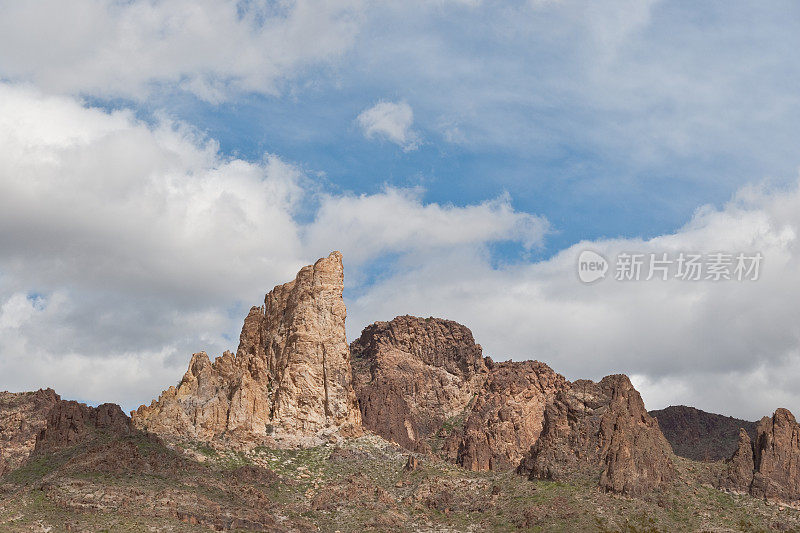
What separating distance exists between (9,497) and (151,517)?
27965mm

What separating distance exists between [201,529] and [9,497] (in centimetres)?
3759

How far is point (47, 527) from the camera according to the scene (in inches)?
7338

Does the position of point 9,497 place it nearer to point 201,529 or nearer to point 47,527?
point 47,527

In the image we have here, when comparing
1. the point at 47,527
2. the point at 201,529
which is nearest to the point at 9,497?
the point at 47,527

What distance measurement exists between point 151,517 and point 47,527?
19149 mm

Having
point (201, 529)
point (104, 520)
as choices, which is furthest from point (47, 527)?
point (201, 529)

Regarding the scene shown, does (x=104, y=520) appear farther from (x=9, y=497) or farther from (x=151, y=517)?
(x=9, y=497)

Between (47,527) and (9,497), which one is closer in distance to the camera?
(47,527)

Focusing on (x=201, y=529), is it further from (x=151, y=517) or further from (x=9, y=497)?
(x=9, y=497)

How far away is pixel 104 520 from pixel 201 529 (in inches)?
700

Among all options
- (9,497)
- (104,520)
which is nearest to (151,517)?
(104,520)

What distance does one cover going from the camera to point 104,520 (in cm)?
19275

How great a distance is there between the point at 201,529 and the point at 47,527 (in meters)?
27.7

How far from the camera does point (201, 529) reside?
645 ft
